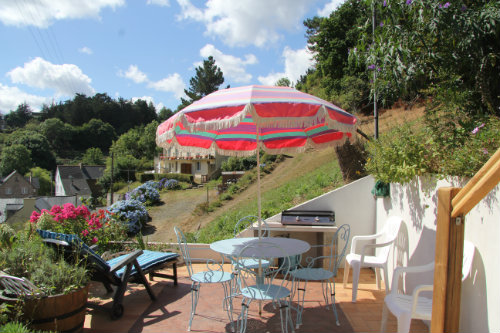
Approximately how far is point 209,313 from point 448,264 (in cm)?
243

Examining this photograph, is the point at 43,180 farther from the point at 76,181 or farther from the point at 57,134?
the point at 57,134

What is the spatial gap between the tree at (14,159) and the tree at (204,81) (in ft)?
122

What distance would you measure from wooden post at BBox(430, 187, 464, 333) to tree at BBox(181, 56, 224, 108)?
140ft

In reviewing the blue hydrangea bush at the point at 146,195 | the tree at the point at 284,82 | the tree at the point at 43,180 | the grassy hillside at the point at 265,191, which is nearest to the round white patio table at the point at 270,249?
the grassy hillside at the point at 265,191

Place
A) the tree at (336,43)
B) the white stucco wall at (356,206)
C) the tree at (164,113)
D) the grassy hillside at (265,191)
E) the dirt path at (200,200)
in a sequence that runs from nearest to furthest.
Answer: the white stucco wall at (356,206) < the grassy hillside at (265,191) < the dirt path at (200,200) < the tree at (336,43) < the tree at (164,113)

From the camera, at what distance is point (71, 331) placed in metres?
2.67

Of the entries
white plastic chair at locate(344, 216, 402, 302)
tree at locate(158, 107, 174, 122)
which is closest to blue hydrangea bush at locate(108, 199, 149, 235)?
white plastic chair at locate(344, 216, 402, 302)

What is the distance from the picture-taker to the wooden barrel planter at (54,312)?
8.15 feet

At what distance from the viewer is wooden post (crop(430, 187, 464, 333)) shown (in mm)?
1763

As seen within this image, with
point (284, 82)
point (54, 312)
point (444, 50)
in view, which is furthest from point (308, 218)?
point (284, 82)

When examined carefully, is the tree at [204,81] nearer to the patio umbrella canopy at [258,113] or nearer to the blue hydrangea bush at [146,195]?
the blue hydrangea bush at [146,195]

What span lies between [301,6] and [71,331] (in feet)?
19.3

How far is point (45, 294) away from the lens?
253 centimetres

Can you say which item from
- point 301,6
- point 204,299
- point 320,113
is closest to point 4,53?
point 301,6
